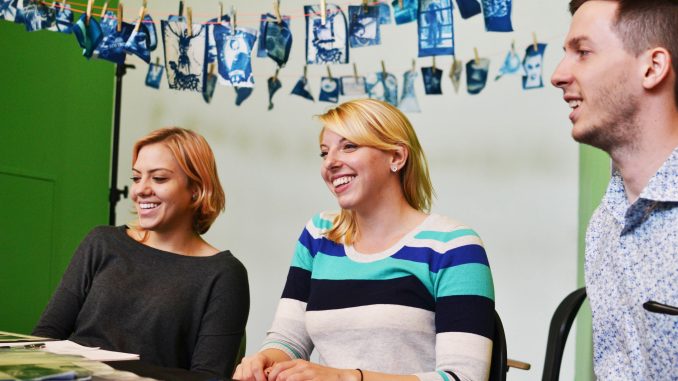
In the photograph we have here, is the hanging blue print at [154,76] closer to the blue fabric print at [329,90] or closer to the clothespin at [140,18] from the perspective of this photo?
the clothespin at [140,18]

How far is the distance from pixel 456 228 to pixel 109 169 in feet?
10.5

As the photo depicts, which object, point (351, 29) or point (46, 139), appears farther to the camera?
point (46, 139)

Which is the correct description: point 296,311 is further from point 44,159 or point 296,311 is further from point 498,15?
point 44,159

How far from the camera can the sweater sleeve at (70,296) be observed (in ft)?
6.24

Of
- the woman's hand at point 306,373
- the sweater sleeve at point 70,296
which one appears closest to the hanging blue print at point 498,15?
the sweater sleeve at point 70,296

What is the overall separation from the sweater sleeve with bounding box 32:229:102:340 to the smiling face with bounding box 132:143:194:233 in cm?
15

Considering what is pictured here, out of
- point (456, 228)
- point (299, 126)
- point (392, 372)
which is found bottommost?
point (392, 372)

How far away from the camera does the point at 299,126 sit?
4.03m

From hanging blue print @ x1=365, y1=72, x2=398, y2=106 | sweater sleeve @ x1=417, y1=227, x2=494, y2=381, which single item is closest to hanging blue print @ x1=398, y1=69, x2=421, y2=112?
hanging blue print @ x1=365, y1=72, x2=398, y2=106

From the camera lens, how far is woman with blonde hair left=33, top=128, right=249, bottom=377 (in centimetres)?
186

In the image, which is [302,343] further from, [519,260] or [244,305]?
[519,260]

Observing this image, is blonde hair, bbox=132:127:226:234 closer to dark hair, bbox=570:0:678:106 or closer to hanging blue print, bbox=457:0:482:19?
hanging blue print, bbox=457:0:482:19

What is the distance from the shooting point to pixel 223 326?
1.85 metres

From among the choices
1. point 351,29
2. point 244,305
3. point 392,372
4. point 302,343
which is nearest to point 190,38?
point 351,29
